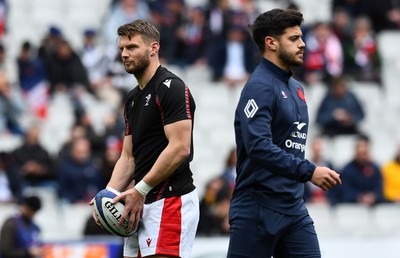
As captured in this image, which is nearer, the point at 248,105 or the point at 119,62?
the point at 248,105

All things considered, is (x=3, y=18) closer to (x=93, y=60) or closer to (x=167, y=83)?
(x=93, y=60)

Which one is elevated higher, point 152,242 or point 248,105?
point 248,105

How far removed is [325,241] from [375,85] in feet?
22.2

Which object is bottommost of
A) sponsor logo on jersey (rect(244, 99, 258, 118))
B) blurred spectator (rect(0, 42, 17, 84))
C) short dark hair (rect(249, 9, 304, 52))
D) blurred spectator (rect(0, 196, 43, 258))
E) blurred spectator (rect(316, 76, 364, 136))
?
blurred spectator (rect(0, 196, 43, 258))

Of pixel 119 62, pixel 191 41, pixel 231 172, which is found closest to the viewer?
pixel 231 172

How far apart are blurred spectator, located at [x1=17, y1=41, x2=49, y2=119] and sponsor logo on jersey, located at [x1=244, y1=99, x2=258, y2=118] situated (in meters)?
10.2

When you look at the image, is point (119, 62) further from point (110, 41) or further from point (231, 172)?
point (231, 172)

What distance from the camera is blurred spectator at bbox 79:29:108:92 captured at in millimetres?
17977

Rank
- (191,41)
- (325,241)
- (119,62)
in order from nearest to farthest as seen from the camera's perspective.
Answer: (325,241) → (119,62) → (191,41)

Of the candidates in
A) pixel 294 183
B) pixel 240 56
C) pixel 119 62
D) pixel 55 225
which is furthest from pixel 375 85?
pixel 294 183

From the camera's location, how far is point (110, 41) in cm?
1906

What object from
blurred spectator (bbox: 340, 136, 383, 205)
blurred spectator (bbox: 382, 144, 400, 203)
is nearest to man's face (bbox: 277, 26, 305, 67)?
blurred spectator (bbox: 340, 136, 383, 205)

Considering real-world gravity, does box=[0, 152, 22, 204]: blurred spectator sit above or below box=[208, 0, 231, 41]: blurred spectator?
below

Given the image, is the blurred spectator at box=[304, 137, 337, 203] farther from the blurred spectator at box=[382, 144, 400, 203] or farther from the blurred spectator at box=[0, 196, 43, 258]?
the blurred spectator at box=[0, 196, 43, 258]
